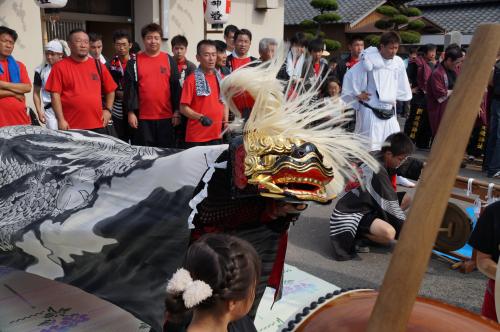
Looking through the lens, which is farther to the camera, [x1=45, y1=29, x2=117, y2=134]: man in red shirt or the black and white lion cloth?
[x1=45, y1=29, x2=117, y2=134]: man in red shirt

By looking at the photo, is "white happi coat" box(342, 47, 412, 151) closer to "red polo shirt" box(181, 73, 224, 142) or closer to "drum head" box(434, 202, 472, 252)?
"red polo shirt" box(181, 73, 224, 142)

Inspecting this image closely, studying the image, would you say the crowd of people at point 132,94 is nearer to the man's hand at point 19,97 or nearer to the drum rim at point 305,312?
the man's hand at point 19,97

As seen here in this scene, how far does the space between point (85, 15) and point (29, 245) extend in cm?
686

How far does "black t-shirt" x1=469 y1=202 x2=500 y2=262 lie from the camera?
2318mm

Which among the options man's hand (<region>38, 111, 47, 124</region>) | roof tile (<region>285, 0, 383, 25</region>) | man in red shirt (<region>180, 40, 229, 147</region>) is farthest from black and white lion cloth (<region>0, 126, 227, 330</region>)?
roof tile (<region>285, 0, 383, 25</region>)

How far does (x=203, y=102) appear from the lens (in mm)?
4641

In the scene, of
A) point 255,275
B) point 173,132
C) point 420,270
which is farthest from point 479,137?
point 420,270

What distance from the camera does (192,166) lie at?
2154 millimetres

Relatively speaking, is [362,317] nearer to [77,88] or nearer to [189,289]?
[189,289]

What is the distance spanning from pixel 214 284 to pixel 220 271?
4cm

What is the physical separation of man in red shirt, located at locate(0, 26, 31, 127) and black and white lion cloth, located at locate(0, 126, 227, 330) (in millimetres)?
1740

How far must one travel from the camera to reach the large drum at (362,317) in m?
1.12

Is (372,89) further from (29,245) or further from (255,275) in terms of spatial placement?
(255,275)

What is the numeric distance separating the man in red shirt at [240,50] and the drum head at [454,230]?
2.98 m
